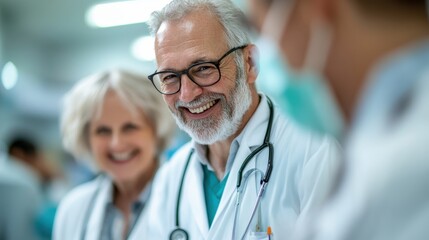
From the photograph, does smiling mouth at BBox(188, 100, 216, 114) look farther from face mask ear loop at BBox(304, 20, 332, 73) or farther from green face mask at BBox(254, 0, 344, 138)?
face mask ear loop at BBox(304, 20, 332, 73)

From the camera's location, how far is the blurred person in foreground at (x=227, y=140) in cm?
158

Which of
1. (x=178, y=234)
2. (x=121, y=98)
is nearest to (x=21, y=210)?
(x=121, y=98)

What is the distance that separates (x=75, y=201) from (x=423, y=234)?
1.97 meters

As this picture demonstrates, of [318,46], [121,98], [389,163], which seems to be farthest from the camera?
[121,98]

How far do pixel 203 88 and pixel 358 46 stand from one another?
948 millimetres

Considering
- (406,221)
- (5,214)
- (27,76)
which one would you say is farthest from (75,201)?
(27,76)

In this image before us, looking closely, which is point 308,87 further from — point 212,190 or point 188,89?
point 212,190

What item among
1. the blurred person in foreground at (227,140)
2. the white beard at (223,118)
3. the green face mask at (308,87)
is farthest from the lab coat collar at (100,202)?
the green face mask at (308,87)

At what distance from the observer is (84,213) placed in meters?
2.37

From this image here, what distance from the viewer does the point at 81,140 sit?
2.47 meters

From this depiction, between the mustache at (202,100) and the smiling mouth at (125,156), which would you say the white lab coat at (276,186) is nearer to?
the mustache at (202,100)

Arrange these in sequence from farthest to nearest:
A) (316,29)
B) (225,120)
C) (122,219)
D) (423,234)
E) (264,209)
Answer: (122,219) → (225,120) → (264,209) → (316,29) → (423,234)

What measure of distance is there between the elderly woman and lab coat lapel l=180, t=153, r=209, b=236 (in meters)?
0.44

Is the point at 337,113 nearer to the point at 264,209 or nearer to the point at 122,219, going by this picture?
the point at 264,209
